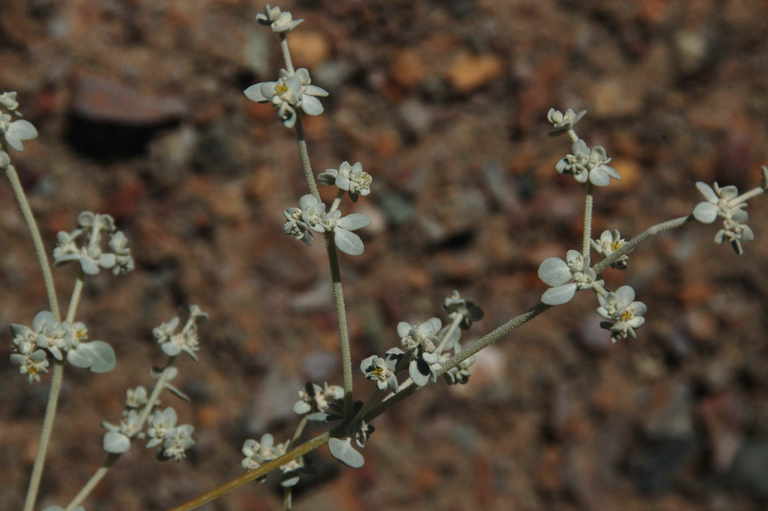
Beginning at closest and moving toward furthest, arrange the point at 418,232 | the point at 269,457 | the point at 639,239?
the point at 639,239, the point at 269,457, the point at 418,232

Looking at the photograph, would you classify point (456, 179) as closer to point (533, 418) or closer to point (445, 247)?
point (445, 247)

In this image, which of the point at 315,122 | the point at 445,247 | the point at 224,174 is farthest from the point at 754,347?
the point at 224,174

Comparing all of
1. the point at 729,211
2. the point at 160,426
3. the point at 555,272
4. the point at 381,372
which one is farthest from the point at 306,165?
the point at 729,211

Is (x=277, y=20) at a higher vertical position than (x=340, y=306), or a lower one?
higher

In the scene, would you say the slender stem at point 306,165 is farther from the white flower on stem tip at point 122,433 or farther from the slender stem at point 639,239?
the white flower on stem tip at point 122,433

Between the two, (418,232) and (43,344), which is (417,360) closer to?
(43,344)
